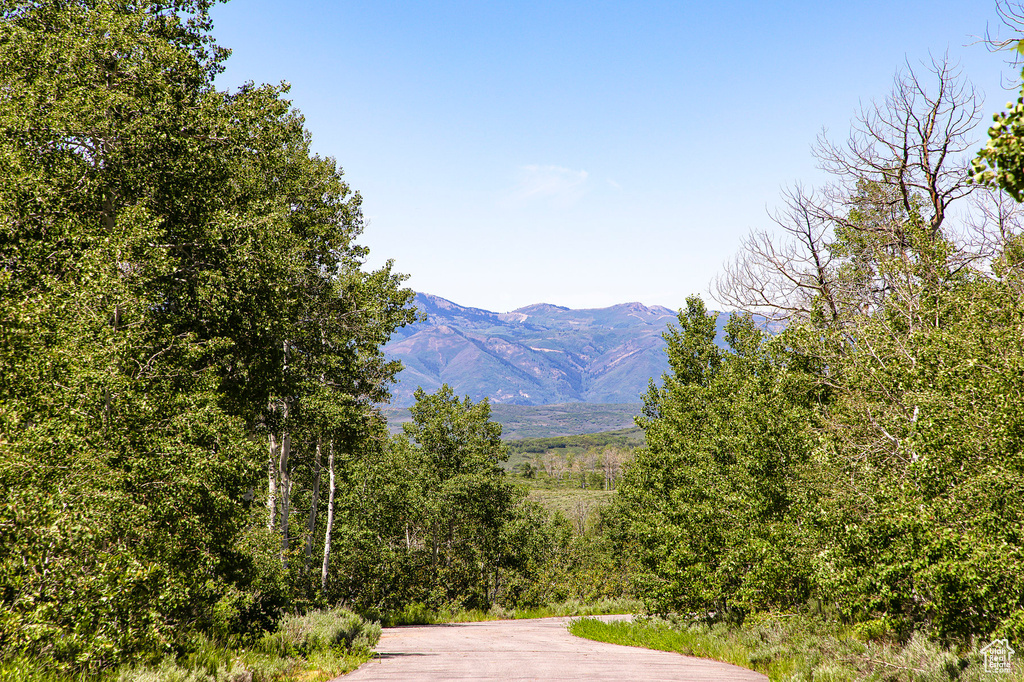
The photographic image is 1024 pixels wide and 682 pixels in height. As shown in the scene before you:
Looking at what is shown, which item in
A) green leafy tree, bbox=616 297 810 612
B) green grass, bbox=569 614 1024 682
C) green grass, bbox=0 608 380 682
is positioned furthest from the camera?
green leafy tree, bbox=616 297 810 612

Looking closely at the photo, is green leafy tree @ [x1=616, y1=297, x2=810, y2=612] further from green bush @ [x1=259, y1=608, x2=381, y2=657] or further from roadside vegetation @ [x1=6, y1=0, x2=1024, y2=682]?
green bush @ [x1=259, y1=608, x2=381, y2=657]

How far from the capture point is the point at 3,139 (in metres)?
11.4

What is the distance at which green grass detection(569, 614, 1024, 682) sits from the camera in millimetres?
10945

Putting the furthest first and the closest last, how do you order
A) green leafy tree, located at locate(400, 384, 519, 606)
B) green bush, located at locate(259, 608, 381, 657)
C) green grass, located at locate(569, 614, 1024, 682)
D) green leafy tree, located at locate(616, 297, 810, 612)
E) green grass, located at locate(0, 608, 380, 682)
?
green leafy tree, located at locate(400, 384, 519, 606)
green leafy tree, located at locate(616, 297, 810, 612)
green bush, located at locate(259, 608, 381, 657)
green grass, located at locate(569, 614, 1024, 682)
green grass, located at locate(0, 608, 380, 682)

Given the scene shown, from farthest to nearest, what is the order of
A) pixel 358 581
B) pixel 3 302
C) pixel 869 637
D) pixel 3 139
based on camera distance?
pixel 358 581 → pixel 869 637 → pixel 3 139 → pixel 3 302

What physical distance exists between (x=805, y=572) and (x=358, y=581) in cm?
3369

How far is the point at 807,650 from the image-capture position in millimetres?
15922

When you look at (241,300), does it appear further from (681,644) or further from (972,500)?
(681,644)

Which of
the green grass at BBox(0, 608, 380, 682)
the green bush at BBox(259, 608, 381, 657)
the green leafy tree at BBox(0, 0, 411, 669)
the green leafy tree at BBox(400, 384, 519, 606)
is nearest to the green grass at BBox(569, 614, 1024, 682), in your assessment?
the green grass at BBox(0, 608, 380, 682)

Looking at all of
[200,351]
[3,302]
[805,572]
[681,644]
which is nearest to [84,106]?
[3,302]

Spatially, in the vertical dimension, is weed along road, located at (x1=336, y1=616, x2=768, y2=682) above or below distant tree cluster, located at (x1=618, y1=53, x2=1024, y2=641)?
below

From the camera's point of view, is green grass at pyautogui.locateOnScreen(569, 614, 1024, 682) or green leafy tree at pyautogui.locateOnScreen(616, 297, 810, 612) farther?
green leafy tree at pyautogui.locateOnScreen(616, 297, 810, 612)

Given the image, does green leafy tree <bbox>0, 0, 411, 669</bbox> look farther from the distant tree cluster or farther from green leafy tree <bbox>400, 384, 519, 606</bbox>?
green leafy tree <bbox>400, 384, 519, 606</bbox>

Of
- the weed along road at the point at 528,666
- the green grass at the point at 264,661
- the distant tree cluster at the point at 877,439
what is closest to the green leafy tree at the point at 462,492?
the distant tree cluster at the point at 877,439
